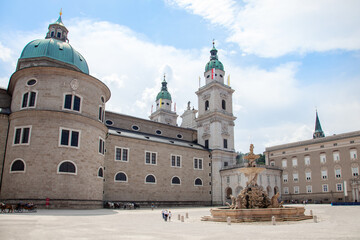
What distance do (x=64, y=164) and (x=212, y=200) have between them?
2758cm

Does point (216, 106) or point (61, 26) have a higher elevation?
point (61, 26)

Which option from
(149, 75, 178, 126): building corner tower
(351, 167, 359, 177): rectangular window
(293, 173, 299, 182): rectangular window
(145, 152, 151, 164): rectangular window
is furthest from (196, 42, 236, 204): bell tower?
(351, 167, 359, 177): rectangular window

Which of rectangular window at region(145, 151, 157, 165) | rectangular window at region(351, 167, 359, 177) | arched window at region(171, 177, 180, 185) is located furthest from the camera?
rectangular window at region(351, 167, 359, 177)

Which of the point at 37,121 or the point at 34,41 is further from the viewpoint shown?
the point at 34,41

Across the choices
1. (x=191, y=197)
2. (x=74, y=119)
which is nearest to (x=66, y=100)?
(x=74, y=119)

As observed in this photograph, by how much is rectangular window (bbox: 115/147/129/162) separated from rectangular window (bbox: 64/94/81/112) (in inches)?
359

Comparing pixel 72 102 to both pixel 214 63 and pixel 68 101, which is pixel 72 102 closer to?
pixel 68 101

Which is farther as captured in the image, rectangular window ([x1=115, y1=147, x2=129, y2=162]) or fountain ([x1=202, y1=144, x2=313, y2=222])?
rectangular window ([x1=115, y1=147, x2=129, y2=162])

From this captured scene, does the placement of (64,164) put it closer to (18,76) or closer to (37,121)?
(37,121)

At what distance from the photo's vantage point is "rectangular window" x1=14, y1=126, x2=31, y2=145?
88.1 feet

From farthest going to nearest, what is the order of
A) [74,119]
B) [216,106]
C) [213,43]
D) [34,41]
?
[213,43], [216,106], [34,41], [74,119]

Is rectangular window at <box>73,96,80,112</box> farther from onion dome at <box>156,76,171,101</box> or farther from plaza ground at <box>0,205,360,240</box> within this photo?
onion dome at <box>156,76,171,101</box>

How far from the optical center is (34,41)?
35.9 m

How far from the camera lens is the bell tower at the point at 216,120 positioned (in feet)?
161
